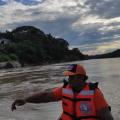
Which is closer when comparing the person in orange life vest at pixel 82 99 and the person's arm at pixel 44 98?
the person in orange life vest at pixel 82 99

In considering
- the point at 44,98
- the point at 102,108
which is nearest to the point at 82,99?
the point at 102,108

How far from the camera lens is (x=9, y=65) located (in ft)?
312

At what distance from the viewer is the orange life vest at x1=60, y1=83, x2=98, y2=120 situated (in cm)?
545

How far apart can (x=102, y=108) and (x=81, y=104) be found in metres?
0.29

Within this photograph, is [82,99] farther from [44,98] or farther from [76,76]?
[44,98]

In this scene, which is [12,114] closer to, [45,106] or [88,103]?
[45,106]

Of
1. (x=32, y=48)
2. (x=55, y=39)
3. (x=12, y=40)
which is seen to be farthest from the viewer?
(x=55, y=39)

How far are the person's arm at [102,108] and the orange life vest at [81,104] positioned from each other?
6cm

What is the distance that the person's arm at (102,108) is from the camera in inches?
208

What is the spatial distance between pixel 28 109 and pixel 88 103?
11.4 meters

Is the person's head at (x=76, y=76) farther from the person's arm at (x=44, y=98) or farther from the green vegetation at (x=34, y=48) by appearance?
the green vegetation at (x=34, y=48)

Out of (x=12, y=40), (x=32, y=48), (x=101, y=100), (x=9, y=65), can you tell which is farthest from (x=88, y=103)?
(x=12, y=40)

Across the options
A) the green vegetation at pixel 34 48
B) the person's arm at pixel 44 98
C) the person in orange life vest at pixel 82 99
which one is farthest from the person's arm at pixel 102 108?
the green vegetation at pixel 34 48

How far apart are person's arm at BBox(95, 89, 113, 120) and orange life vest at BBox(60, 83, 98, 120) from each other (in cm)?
6
